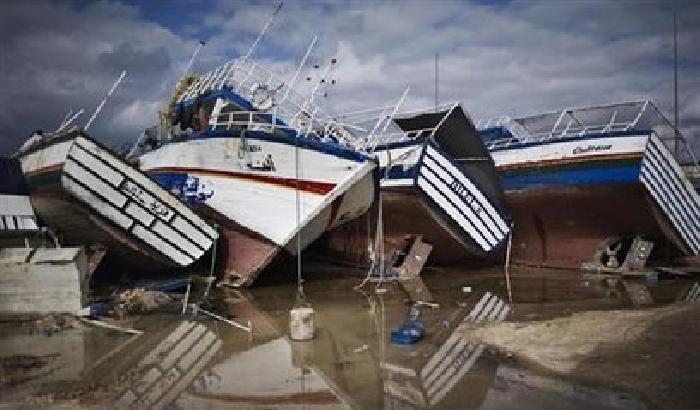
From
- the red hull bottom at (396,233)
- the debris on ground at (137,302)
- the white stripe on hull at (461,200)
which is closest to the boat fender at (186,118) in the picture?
the red hull bottom at (396,233)

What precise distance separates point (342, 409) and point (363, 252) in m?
10.5

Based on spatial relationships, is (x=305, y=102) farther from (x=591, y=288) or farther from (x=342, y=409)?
(x=342, y=409)

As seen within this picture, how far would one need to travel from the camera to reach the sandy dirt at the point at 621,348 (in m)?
6.04

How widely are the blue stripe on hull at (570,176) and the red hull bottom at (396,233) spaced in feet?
7.42

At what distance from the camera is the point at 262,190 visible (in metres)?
13.2

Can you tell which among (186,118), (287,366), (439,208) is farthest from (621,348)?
(186,118)

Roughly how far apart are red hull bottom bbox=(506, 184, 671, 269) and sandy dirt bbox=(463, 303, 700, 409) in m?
5.45

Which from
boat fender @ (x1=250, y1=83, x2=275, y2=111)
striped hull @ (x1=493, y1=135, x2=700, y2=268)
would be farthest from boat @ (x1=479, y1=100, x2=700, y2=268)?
boat fender @ (x1=250, y1=83, x2=275, y2=111)

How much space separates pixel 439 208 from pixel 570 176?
3321 millimetres

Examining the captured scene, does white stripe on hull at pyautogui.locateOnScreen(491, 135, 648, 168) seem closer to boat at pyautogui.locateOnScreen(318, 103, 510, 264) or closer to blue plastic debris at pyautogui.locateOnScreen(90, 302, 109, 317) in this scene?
boat at pyautogui.locateOnScreen(318, 103, 510, 264)

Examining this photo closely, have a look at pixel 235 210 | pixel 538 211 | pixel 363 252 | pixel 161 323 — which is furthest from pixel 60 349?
pixel 538 211

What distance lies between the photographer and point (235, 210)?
1351cm

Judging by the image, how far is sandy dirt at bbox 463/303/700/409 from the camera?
6.04 metres

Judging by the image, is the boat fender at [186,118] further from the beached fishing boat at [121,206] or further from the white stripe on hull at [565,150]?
the white stripe on hull at [565,150]
